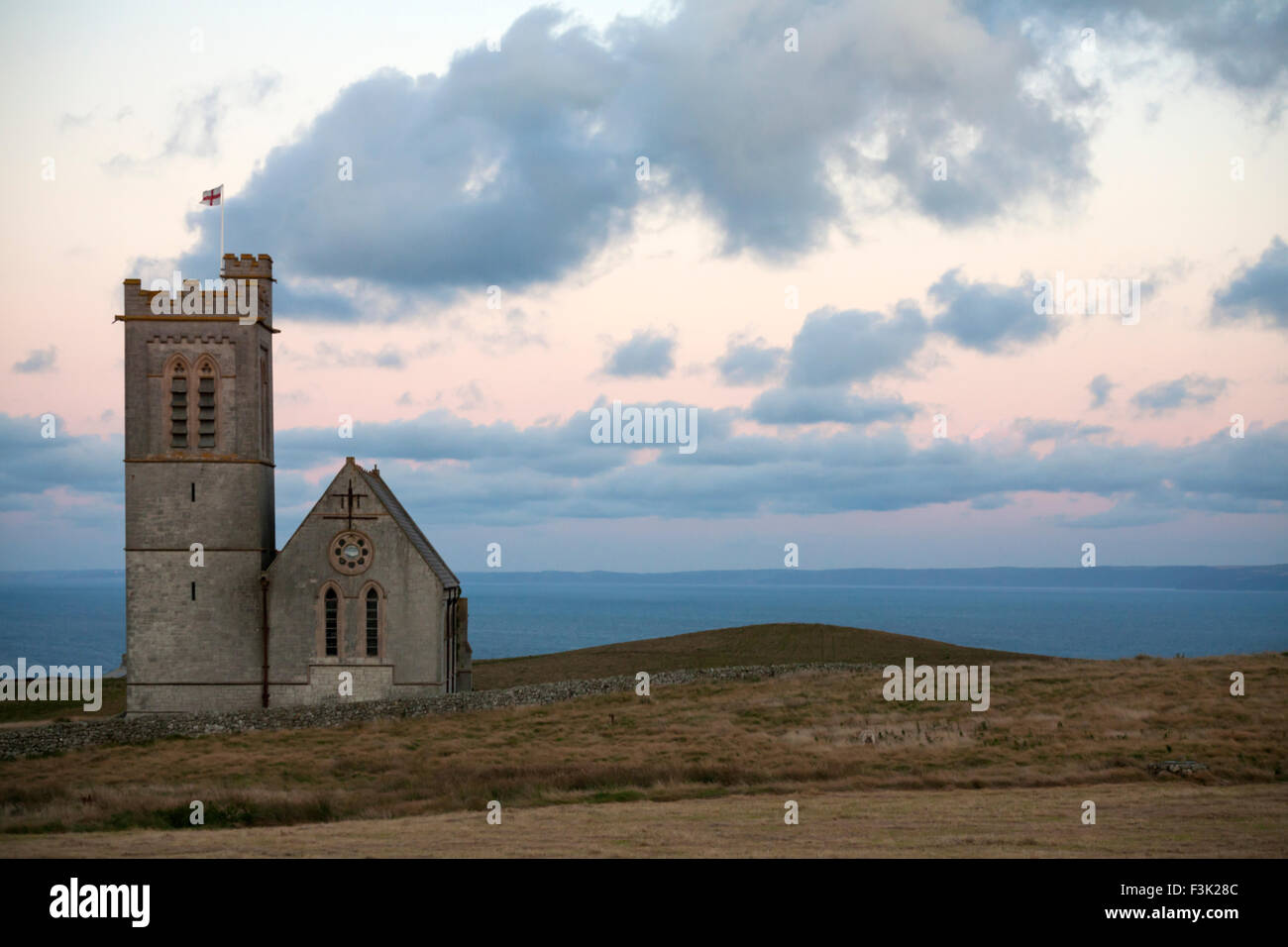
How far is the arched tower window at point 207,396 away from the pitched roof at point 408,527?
16.4 ft

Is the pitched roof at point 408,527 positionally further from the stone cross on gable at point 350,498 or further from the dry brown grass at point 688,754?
the dry brown grass at point 688,754

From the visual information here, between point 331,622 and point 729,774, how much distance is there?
1944cm

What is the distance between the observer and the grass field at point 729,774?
18.3 metres

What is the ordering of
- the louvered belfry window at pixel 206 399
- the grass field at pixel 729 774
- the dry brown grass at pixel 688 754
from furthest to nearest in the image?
the louvered belfry window at pixel 206 399 → the dry brown grass at pixel 688 754 → the grass field at pixel 729 774

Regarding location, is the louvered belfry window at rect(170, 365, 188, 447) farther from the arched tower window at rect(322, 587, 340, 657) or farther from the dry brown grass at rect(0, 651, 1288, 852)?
the dry brown grass at rect(0, 651, 1288, 852)

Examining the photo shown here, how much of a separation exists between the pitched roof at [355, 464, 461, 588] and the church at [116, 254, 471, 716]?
0.37m

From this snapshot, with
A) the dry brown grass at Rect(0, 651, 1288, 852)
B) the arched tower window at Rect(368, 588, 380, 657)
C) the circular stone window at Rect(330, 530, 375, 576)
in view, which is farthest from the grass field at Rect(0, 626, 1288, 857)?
the circular stone window at Rect(330, 530, 375, 576)

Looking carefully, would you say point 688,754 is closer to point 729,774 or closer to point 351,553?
point 729,774

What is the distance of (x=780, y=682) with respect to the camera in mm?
40344

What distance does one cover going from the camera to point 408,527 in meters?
42.8

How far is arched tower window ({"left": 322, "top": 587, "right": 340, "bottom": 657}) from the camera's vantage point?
39.4m

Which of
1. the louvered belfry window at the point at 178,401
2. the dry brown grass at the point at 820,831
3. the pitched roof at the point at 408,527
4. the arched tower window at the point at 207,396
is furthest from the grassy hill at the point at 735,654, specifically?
the dry brown grass at the point at 820,831
